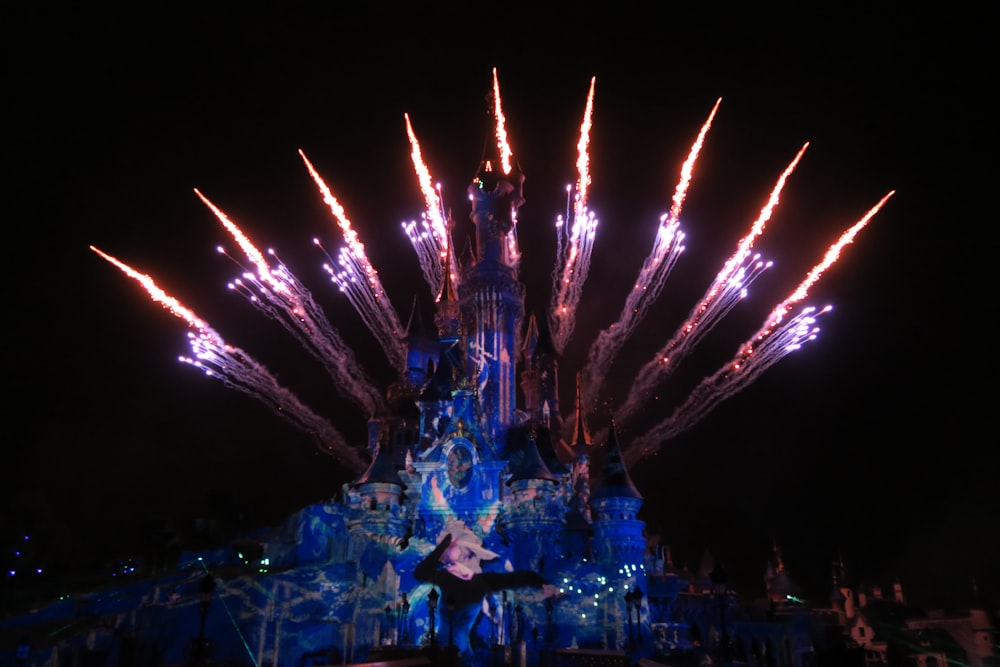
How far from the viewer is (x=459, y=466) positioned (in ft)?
163

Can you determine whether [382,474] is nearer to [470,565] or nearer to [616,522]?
[470,565]

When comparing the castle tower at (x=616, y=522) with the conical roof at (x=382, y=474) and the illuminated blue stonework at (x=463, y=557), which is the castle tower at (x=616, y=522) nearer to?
the illuminated blue stonework at (x=463, y=557)

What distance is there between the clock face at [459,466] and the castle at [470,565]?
79 millimetres

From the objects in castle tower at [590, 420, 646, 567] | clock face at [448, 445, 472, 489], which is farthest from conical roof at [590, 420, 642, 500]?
clock face at [448, 445, 472, 489]

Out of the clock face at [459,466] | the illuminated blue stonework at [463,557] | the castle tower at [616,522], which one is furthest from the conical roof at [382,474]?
the castle tower at [616,522]

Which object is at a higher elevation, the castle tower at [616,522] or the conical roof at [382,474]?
the conical roof at [382,474]

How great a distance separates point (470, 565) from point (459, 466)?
7.59 m

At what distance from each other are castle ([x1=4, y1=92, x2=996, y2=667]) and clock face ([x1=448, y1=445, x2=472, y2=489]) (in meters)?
0.08

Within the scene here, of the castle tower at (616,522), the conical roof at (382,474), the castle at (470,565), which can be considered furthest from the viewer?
the castle tower at (616,522)

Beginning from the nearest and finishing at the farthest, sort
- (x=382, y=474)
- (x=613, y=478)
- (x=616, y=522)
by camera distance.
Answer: (x=382, y=474) < (x=616, y=522) < (x=613, y=478)

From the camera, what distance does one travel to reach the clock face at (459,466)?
1943 inches

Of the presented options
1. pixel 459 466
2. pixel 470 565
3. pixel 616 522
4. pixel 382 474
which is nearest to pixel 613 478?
pixel 616 522

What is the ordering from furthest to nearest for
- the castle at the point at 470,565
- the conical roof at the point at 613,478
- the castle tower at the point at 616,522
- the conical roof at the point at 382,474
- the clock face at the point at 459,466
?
the clock face at the point at 459,466 → the conical roof at the point at 613,478 → the castle tower at the point at 616,522 → the conical roof at the point at 382,474 → the castle at the point at 470,565

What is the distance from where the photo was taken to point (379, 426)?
200ft
